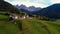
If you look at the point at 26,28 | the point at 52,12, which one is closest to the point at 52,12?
the point at 52,12

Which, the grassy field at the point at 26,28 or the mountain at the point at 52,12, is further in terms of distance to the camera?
the mountain at the point at 52,12

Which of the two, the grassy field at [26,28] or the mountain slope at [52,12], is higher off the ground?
the mountain slope at [52,12]

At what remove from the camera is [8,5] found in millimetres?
109625

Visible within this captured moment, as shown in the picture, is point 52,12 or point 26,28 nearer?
point 26,28

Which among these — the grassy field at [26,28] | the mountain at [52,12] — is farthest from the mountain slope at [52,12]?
the grassy field at [26,28]

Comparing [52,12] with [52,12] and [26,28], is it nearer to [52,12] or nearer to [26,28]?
[52,12]

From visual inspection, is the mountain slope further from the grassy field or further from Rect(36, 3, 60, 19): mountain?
the grassy field

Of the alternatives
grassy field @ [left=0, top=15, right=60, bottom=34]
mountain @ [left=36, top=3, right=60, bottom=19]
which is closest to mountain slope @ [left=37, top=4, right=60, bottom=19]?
mountain @ [left=36, top=3, right=60, bottom=19]

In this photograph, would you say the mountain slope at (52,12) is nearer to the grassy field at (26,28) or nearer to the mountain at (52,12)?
the mountain at (52,12)

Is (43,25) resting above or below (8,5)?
below

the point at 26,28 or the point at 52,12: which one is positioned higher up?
the point at 52,12

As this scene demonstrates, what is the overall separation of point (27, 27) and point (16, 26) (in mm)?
2821

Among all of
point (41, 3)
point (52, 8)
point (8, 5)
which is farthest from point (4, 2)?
point (52, 8)

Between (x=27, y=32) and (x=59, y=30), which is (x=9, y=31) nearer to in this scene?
(x=27, y=32)
